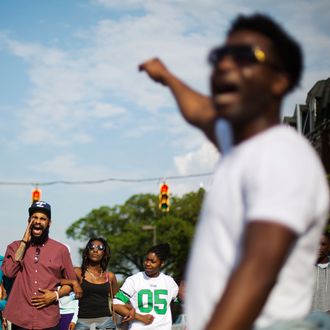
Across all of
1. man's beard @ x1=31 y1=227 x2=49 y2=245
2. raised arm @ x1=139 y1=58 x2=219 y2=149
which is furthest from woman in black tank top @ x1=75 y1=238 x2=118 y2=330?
raised arm @ x1=139 y1=58 x2=219 y2=149

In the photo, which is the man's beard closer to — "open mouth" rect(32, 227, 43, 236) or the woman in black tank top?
"open mouth" rect(32, 227, 43, 236)

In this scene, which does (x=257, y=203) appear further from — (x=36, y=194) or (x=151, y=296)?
(x=36, y=194)

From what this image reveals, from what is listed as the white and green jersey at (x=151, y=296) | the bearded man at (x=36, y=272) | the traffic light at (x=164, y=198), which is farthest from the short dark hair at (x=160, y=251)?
the traffic light at (x=164, y=198)

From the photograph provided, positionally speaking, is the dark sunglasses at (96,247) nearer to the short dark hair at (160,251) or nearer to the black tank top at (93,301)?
the black tank top at (93,301)

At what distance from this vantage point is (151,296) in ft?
32.8

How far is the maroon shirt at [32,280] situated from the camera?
25.2 ft

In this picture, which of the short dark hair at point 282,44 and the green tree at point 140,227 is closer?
the short dark hair at point 282,44

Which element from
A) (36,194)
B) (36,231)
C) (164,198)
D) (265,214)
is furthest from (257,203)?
(36,194)

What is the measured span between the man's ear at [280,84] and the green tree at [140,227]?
55.5 metres

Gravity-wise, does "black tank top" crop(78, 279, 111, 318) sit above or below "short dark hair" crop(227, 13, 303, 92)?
below

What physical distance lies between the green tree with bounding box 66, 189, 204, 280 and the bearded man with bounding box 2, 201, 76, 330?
162 ft

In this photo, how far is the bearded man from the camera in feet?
25.2

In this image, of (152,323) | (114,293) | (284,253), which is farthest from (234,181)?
(114,293)

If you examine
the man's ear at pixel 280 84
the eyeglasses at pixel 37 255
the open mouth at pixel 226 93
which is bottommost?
the eyeglasses at pixel 37 255
